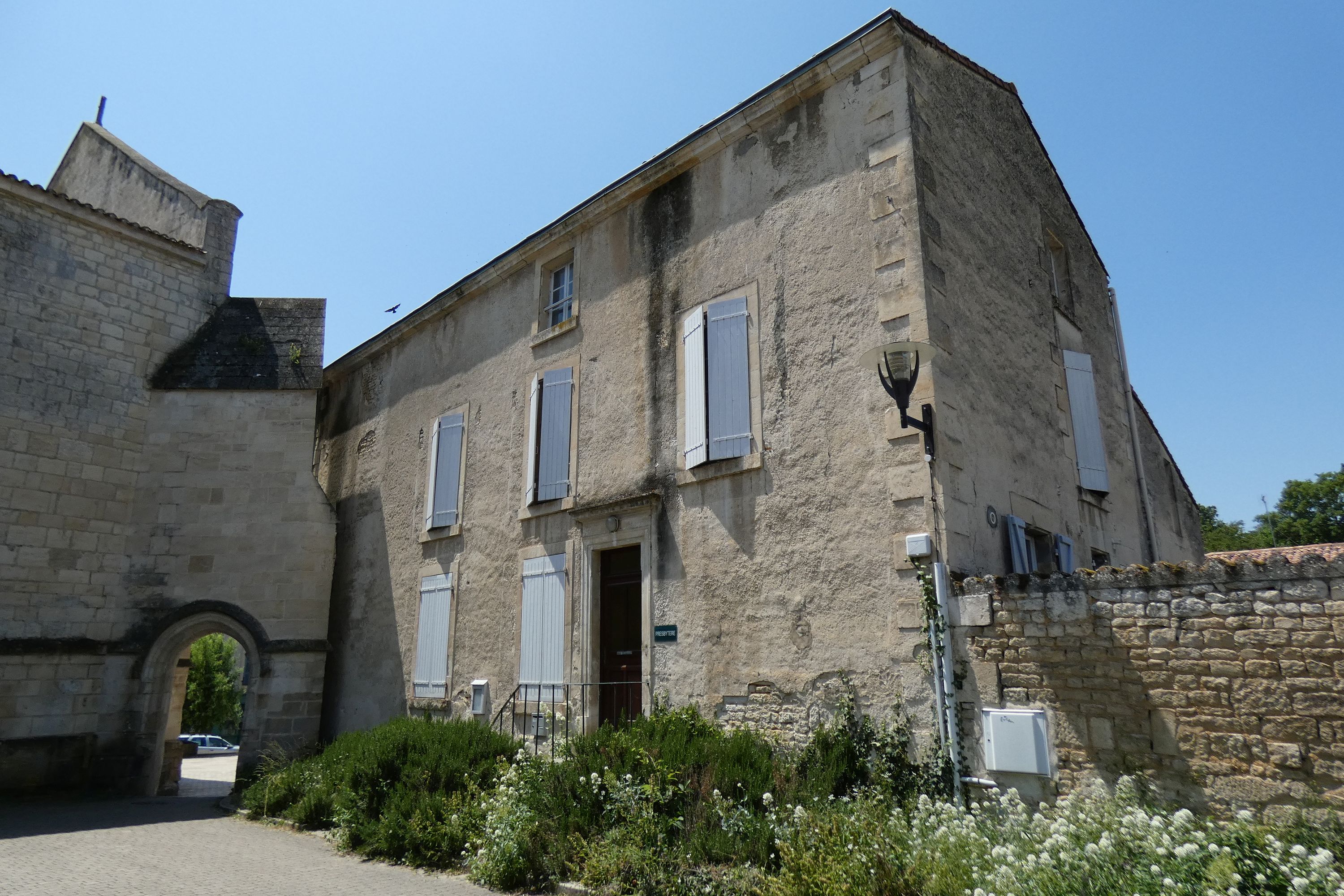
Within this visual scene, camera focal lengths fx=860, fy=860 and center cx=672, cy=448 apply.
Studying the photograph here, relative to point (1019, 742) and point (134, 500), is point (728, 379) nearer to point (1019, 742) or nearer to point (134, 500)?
point (1019, 742)

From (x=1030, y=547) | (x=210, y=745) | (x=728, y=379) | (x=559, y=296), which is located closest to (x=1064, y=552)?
(x=1030, y=547)

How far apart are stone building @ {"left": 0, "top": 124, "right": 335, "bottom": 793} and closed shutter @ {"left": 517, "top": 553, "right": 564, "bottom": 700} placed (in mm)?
3494

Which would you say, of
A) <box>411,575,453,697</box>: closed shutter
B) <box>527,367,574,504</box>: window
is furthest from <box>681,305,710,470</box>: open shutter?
<box>411,575,453,697</box>: closed shutter

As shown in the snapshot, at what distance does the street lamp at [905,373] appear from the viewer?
587cm

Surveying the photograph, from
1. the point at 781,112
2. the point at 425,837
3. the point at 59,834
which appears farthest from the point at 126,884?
the point at 781,112

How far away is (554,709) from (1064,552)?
496cm

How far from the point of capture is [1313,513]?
29.9 meters

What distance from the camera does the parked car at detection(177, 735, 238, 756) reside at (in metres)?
25.5

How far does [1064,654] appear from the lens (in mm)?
5375

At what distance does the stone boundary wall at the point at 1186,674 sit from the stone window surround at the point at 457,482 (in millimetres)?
6514

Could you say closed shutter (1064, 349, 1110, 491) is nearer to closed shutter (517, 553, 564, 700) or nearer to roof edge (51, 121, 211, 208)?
closed shutter (517, 553, 564, 700)

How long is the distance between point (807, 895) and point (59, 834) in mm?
6928

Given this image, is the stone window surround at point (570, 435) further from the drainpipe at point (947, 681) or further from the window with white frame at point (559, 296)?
the drainpipe at point (947, 681)

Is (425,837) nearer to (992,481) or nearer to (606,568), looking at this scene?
(606,568)
